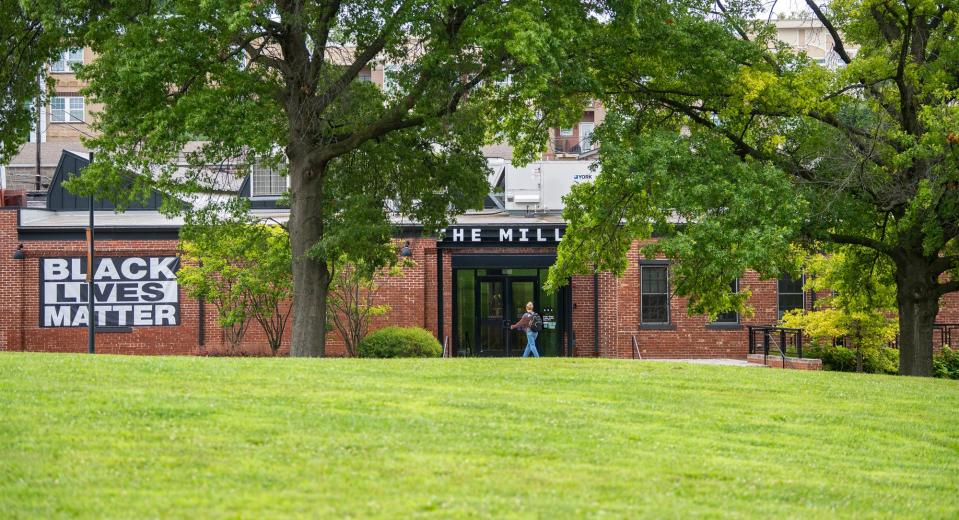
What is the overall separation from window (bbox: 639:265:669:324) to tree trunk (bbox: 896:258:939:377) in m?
11.4

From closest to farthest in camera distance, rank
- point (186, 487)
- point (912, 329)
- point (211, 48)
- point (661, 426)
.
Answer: point (186, 487) → point (661, 426) → point (211, 48) → point (912, 329)

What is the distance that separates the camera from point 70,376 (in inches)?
513

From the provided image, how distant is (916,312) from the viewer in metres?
22.4

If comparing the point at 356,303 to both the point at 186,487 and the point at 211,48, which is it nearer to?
the point at 211,48

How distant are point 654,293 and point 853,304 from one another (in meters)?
8.48

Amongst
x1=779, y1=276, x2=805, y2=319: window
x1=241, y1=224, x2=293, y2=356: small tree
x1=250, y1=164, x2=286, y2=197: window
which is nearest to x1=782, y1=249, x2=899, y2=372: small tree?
x1=779, y1=276, x2=805, y2=319: window

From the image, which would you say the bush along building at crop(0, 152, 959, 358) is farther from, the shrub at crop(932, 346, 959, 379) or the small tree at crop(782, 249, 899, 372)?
the small tree at crop(782, 249, 899, 372)

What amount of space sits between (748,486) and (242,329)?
24.0 m

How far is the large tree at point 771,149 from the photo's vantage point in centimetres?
1927

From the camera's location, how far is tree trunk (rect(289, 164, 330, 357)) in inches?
862

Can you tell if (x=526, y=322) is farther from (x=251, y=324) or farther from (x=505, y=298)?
(x=251, y=324)

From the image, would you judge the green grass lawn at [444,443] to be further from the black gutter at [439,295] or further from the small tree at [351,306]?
the black gutter at [439,295]

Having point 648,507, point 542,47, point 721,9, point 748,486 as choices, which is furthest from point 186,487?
point 721,9

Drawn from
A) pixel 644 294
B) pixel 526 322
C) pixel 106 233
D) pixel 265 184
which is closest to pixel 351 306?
pixel 526 322
